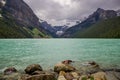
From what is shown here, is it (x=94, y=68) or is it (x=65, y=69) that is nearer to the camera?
(x=65, y=69)

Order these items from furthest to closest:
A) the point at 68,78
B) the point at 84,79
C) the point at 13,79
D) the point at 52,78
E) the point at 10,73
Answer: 1. the point at 10,73
2. the point at 13,79
3. the point at 68,78
4. the point at 52,78
5. the point at 84,79

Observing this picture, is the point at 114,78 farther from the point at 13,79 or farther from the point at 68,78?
the point at 13,79

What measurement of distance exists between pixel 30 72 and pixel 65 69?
5579 millimetres

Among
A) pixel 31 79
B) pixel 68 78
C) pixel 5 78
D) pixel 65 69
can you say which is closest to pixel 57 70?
pixel 65 69

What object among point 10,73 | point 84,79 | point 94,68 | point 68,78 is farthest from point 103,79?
point 10,73

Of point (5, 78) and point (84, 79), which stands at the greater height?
point (84, 79)

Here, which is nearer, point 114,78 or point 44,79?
point 44,79

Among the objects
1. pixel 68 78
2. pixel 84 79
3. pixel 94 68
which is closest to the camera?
pixel 84 79

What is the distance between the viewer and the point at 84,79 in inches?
725

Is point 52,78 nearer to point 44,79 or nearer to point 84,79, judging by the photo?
point 44,79

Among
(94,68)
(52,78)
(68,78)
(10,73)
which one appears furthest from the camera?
(94,68)

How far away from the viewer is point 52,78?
65.4 ft

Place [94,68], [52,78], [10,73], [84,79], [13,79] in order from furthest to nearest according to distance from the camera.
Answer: [94,68]
[10,73]
[13,79]
[52,78]
[84,79]

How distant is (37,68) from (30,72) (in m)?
1.29
